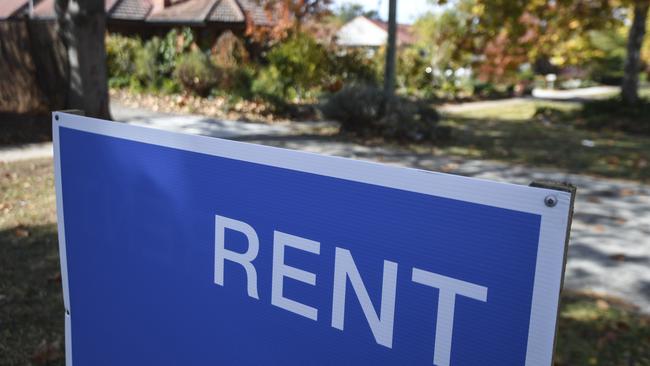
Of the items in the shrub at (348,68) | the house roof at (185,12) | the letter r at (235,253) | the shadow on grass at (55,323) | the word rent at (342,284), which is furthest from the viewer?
the house roof at (185,12)

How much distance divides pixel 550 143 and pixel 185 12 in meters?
18.2

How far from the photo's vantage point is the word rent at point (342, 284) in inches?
41.8

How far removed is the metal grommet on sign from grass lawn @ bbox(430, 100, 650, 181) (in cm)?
927

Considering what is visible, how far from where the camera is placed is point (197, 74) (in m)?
17.0

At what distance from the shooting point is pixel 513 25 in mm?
15289

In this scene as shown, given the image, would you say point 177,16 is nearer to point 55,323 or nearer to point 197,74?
point 197,74

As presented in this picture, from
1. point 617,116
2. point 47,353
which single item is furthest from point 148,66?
point 47,353

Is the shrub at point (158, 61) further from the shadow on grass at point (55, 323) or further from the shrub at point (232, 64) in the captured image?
the shadow on grass at point (55, 323)

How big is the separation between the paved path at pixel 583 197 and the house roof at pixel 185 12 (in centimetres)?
1137

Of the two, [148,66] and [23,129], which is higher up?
[148,66]

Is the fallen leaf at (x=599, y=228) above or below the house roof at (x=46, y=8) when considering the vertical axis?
below

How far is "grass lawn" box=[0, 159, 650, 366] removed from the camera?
3.35m

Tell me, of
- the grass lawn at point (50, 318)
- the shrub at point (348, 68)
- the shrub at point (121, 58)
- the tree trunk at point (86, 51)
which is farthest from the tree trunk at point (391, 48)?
the shrub at point (121, 58)

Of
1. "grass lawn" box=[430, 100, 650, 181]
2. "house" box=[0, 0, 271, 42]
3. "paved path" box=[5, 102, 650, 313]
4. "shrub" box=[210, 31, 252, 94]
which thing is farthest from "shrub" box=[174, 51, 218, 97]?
"grass lawn" box=[430, 100, 650, 181]
